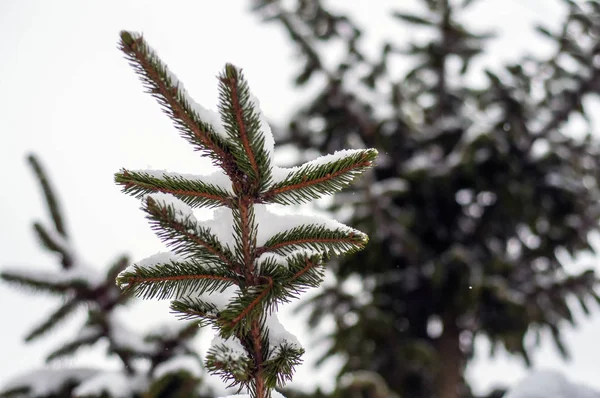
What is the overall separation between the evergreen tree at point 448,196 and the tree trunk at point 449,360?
12 mm

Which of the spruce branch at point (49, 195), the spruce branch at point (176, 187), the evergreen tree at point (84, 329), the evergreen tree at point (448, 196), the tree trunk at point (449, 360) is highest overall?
the spruce branch at point (176, 187)

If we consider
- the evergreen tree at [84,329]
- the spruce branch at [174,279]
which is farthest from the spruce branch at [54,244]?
the spruce branch at [174,279]

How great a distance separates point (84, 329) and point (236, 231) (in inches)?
73.7

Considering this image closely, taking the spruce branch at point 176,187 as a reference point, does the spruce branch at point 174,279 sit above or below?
below

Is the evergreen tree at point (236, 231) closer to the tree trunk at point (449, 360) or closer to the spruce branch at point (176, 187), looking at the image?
the spruce branch at point (176, 187)

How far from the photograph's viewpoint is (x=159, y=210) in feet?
2.82

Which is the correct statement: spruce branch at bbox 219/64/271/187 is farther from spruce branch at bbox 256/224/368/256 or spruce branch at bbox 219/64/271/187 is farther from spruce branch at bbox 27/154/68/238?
spruce branch at bbox 27/154/68/238

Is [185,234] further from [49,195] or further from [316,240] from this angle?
[49,195]

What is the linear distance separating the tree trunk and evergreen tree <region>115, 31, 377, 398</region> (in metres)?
4.02

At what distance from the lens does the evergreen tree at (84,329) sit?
2.24 m

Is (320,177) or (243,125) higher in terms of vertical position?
(243,125)

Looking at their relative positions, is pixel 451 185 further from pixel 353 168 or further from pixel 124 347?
pixel 353 168

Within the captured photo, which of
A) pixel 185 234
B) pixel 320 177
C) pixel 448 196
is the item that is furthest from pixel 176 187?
pixel 448 196

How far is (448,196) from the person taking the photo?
16.0 ft
